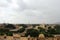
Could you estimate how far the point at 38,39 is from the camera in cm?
1756

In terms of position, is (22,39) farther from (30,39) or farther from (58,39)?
(58,39)

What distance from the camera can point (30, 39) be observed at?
16484 millimetres

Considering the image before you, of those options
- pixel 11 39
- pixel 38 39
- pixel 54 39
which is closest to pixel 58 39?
pixel 54 39

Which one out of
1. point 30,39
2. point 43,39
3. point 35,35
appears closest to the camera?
point 30,39

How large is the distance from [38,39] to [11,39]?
8.05 feet

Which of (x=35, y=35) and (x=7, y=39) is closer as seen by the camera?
(x=7, y=39)

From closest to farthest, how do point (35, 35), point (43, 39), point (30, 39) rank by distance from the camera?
point (30, 39) < point (43, 39) < point (35, 35)

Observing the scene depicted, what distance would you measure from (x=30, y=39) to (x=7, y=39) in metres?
1.88

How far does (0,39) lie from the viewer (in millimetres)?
17281

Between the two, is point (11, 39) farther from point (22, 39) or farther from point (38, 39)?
point (38, 39)

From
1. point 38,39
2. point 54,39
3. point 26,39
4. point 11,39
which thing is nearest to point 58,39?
point 54,39

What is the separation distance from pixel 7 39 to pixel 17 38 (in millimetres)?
1466

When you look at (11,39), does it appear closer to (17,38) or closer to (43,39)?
(17,38)

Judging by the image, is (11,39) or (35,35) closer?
(11,39)
